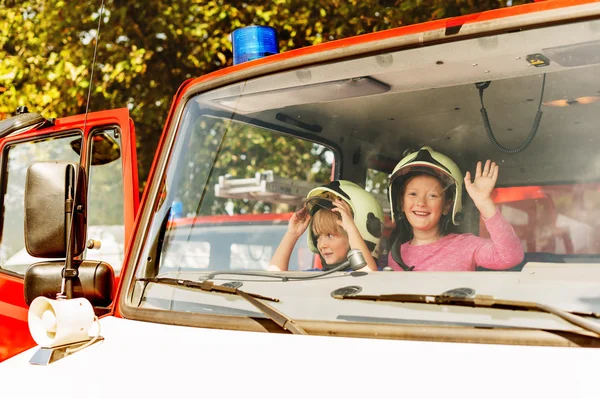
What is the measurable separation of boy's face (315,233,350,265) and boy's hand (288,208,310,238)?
104mm

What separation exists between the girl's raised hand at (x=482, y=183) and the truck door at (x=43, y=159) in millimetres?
1355

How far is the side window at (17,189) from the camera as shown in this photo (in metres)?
3.51

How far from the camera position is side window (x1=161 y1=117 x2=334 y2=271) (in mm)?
2488

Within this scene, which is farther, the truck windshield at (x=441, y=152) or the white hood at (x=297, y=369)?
the truck windshield at (x=441, y=152)

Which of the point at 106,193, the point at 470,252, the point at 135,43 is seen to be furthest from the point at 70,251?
the point at 135,43

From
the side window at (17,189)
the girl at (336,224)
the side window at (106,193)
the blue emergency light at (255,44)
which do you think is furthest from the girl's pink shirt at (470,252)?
the side window at (17,189)

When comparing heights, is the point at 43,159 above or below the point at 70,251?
above

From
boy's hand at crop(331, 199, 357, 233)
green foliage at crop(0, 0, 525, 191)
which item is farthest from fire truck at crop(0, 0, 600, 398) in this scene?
green foliage at crop(0, 0, 525, 191)

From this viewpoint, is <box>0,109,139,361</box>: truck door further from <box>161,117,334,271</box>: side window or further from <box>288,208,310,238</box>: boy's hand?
<box>288,208,310,238</box>: boy's hand

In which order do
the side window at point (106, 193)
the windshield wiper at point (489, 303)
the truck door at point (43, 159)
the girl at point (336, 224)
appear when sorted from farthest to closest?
the side window at point (106, 193) → the truck door at point (43, 159) → the girl at point (336, 224) → the windshield wiper at point (489, 303)

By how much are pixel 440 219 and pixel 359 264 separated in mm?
422

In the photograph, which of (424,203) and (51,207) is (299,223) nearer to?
(424,203)

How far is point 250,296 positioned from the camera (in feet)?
6.56

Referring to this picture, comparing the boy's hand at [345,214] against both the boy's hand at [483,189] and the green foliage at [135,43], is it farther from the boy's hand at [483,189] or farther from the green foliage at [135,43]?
the green foliage at [135,43]
